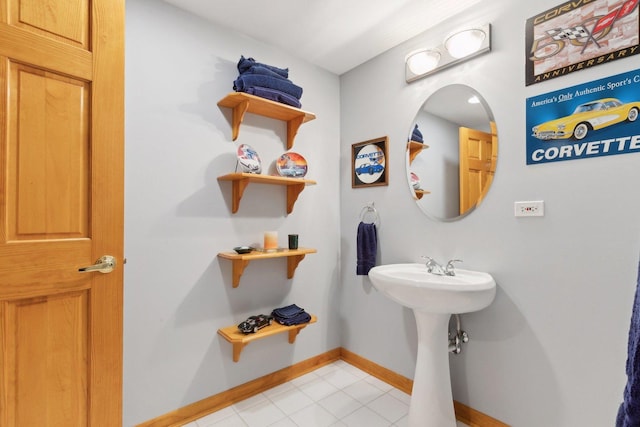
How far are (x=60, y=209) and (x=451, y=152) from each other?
77.4 inches

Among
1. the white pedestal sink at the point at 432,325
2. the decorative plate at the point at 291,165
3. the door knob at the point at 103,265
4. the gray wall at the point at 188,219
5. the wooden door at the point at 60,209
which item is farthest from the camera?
the decorative plate at the point at 291,165

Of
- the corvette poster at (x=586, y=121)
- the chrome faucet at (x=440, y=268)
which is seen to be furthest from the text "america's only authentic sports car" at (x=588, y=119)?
the chrome faucet at (x=440, y=268)

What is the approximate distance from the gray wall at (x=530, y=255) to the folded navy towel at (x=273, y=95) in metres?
0.76

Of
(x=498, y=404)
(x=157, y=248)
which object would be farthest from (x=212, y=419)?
(x=498, y=404)

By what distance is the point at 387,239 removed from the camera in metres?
2.20

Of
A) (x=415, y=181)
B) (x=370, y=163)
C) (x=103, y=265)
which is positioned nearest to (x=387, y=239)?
(x=415, y=181)

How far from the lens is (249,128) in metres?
2.04

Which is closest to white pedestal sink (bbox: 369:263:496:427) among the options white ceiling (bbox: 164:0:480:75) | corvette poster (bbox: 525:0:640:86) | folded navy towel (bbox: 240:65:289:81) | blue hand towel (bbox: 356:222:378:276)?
blue hand towel (bbox: 356:222:378:276)

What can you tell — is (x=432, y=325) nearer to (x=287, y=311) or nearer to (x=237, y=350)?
(x=287, y=311)

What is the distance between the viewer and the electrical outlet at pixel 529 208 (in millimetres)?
1483

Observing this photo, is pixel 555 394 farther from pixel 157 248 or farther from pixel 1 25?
pixel 1 25

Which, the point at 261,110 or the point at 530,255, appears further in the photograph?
the point at 261,110

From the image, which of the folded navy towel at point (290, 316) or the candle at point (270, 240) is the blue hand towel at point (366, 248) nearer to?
the folded navy towel at point (290, 316)

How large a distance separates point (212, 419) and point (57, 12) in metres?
2.11
